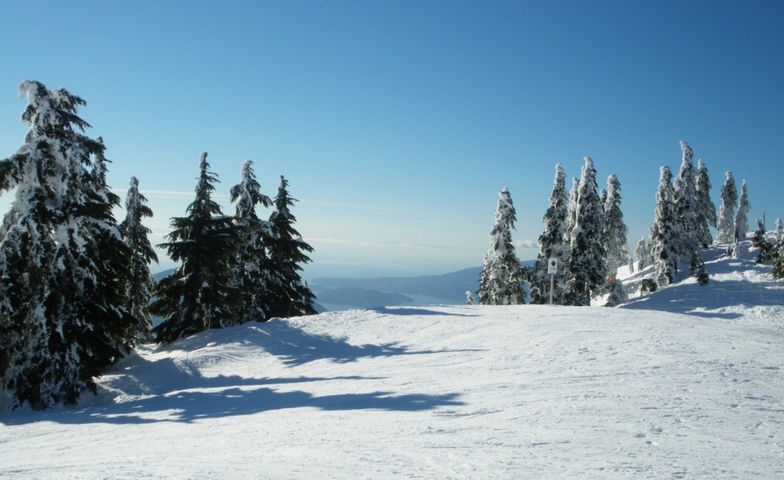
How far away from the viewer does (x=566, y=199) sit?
128 ft

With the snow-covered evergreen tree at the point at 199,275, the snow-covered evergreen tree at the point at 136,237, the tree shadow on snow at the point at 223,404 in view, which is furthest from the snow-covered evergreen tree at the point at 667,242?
the snow-covered evergreen tree at the point at 136,237

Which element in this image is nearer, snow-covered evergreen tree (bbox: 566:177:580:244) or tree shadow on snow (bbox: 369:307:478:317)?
tree shadow on snow (bbox: 369:307:478:317)

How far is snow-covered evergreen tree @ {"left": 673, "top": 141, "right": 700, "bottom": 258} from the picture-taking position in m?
42.5

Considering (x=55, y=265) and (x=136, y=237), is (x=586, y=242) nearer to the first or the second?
(x=136, y=237)

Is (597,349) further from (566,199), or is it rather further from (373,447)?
(566,199)

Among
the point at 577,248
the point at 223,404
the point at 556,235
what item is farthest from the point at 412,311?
the point at 556,235

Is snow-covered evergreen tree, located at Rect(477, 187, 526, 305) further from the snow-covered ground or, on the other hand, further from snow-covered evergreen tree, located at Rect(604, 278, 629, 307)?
the snow-covered ground

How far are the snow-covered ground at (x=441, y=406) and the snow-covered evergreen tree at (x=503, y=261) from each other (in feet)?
53.6

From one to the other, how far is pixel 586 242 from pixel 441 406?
102ft

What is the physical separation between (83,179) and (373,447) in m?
14.3

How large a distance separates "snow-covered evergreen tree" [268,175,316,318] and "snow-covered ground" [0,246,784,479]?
8002mm

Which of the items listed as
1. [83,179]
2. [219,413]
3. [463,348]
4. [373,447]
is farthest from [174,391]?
[373,447]

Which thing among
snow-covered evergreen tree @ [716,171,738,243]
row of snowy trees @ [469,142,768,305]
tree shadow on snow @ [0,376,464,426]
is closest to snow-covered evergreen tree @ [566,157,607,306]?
row of snowy trees @ [469,142,768,305]

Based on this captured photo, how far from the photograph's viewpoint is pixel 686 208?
45.6 meters
